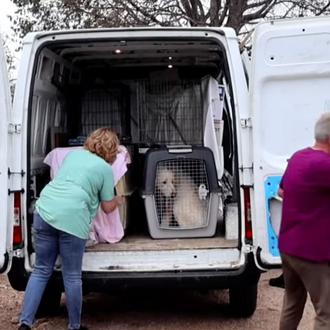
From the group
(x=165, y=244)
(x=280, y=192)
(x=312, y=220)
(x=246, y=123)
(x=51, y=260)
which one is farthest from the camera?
(x=165, y=244)

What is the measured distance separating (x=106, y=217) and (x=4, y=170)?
3.48ft

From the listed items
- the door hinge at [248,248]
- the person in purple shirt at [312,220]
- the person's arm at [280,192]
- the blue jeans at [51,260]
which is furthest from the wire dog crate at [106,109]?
the person in purple shirt at [312,220]

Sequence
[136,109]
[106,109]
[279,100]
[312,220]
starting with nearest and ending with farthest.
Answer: [312,220] < [279,100] < [106,109] < [136,109]

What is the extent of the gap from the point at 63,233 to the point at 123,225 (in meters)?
1.04

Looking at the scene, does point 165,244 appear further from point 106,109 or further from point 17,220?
point 106,109

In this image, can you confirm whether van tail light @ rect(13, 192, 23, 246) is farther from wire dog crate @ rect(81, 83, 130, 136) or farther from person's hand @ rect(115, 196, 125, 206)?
wire dog crate @ rect(81, 83, 130, 136)

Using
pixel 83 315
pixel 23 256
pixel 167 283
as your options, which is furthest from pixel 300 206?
pixel 83 315

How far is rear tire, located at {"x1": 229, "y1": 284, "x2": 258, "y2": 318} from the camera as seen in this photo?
5562mm

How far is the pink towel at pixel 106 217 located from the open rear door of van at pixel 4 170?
772 mm

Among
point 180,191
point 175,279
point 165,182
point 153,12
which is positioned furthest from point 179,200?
point 153,12

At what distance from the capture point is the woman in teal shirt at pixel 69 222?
4.92m

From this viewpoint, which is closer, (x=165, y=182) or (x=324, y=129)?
(x=324, y=129)

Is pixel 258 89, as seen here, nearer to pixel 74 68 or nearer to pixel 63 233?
pixel 63 233

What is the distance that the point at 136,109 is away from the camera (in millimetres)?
7984
